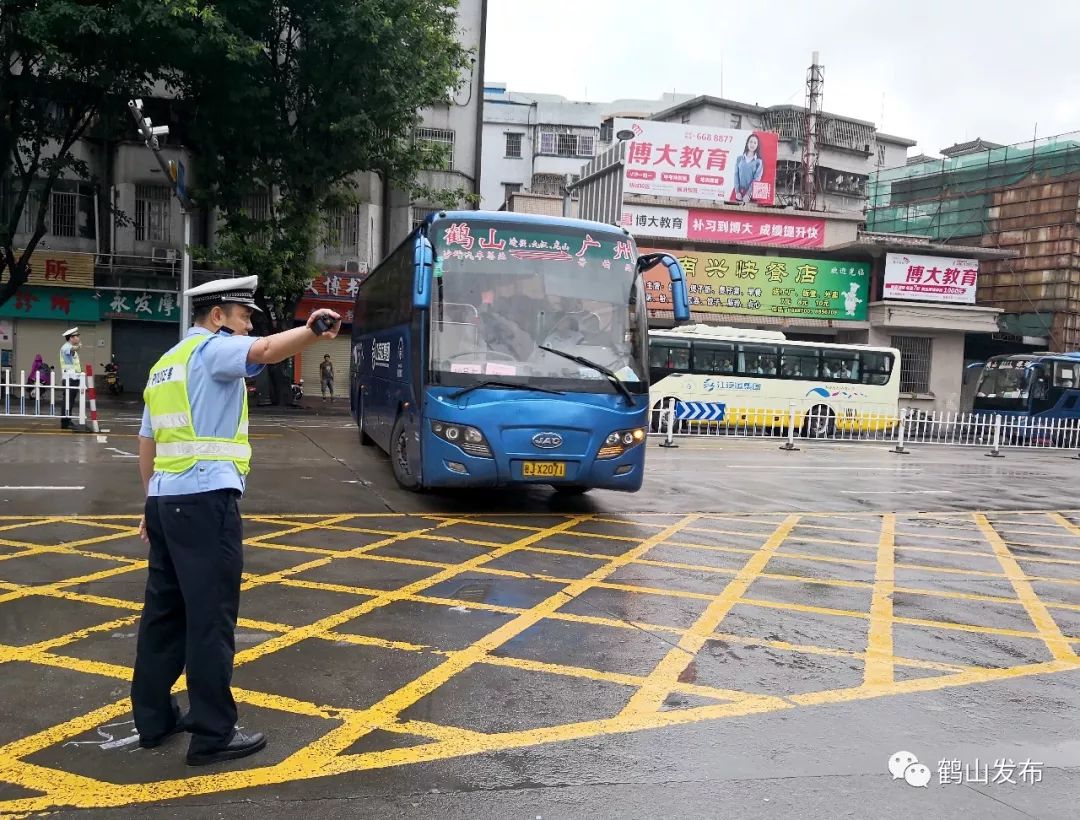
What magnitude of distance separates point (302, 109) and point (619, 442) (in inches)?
680

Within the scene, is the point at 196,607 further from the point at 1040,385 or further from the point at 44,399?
the point at 1040,385

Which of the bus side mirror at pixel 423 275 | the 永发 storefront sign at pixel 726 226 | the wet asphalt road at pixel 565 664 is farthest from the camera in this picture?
the 永发 storefront sign at pixel 726 226

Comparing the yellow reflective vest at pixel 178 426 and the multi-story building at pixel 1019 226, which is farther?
the multi-story building at pixel 1019 226

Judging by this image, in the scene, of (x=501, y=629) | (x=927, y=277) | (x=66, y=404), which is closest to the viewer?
(x=501, y=629)

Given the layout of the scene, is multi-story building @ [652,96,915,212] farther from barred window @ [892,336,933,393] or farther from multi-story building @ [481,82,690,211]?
barred window @ [892,336,933,393]

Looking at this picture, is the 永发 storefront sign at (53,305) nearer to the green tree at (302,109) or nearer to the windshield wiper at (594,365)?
the green tree at (302,109)

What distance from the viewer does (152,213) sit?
2789 centimetres

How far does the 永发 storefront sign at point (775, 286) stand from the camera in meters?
32.1

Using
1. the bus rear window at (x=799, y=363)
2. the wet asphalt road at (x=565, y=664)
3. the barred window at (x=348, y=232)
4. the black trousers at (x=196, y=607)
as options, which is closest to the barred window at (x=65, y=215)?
the barred window at (x=348, y=232)

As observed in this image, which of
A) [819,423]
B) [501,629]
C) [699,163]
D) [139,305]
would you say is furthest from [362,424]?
[699,163]

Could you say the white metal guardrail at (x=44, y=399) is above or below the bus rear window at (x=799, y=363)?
below

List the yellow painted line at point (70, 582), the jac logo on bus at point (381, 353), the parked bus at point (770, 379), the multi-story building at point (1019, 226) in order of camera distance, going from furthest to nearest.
Result: the multi-story building at point (1019, 226) → the parked bus at point (770, 379) → the jac logo on bus at point (381, 353) → the yellow painted line at point (70, 582)

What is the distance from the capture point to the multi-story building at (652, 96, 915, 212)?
44.4 metres

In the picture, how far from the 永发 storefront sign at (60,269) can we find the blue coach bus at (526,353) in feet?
71.2
